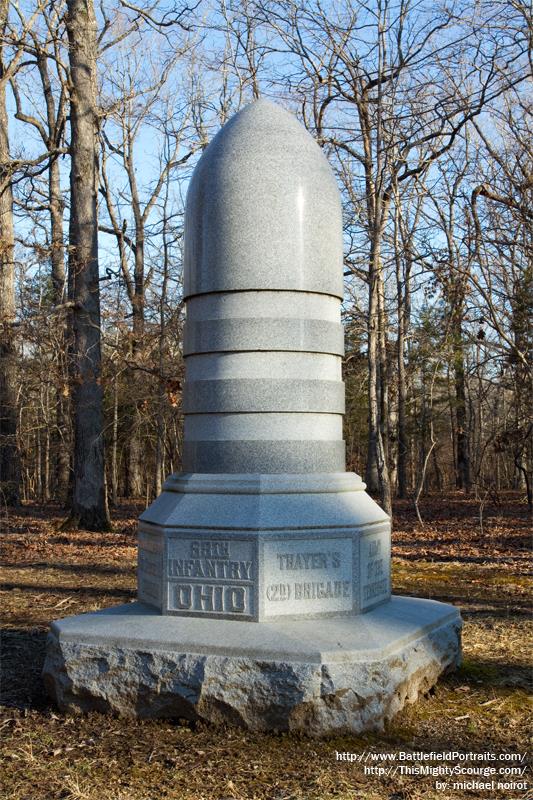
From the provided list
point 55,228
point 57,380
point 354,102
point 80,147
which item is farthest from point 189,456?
point 55,228

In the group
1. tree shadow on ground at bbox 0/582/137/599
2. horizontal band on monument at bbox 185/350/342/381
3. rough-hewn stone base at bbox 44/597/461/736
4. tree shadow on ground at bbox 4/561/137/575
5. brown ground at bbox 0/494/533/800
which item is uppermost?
horizontal band on monument at bbox 185/350/342/381

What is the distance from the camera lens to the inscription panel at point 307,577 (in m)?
5.32

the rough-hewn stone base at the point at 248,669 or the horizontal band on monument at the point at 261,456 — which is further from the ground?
the horizontal band on monument at the point at 261,456

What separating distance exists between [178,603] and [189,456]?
1.14 m

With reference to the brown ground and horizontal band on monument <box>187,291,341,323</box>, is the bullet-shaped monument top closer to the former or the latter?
horizontal band on monument <box>187,291,341,323</box>

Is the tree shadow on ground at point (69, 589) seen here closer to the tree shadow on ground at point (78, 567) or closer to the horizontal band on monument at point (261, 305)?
the tree shadow on ground at point (78, 567)

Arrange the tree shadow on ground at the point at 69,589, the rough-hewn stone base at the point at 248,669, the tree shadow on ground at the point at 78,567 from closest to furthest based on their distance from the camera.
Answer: the rough-hewn stone base at the point at 248,669
the tree shadow on ground at the point at 69,589
the tree shadow on ground at the point at 78,567

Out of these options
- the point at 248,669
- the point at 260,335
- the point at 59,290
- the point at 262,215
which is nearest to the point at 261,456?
the point at 260,335

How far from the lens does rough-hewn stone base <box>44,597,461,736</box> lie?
4641 mm

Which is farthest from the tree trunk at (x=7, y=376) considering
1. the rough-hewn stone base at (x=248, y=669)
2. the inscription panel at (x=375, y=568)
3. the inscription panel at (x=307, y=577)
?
the inscription panel at (x=307, y=577)

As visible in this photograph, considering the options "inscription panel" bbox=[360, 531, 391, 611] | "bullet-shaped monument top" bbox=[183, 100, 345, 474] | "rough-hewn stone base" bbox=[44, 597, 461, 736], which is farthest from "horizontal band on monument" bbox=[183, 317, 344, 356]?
"rough-hewn stone base" bbox=[44, 597, 461, 736]

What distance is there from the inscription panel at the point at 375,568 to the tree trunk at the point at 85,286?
→ 373 inches

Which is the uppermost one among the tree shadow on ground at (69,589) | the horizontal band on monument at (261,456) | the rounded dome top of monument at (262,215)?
the rounded dome top of monument at (262,215)

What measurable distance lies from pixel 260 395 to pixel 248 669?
6.44ft
